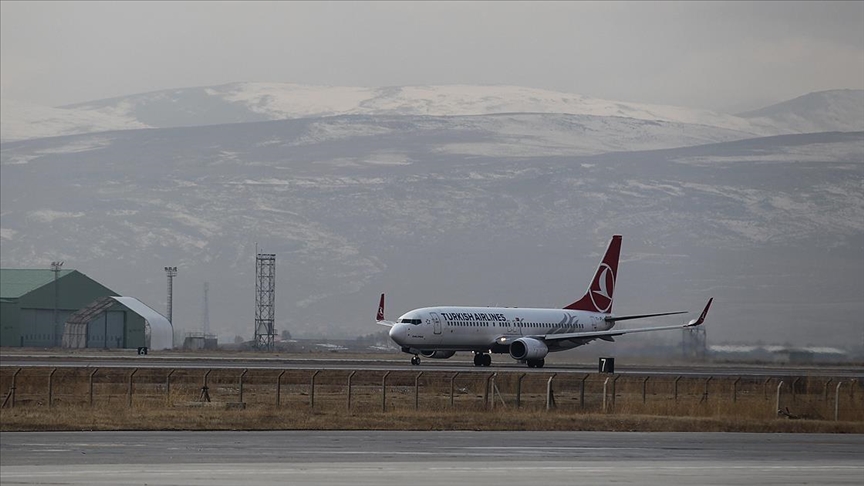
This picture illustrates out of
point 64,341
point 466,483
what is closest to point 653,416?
point 466,483

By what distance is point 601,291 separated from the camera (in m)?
102

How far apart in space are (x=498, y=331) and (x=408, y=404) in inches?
1405

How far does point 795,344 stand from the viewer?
98.1 meters

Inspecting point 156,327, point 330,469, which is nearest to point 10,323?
point 156,327

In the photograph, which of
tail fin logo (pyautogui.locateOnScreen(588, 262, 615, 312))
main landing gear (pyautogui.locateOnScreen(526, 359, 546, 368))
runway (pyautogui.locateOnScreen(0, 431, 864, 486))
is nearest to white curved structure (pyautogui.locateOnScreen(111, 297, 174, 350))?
tail fin logo (pyautogui.locateOnScreen(588, 262, 615, 312))

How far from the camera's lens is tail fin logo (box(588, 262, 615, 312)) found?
10112cm

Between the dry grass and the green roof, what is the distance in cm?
7185

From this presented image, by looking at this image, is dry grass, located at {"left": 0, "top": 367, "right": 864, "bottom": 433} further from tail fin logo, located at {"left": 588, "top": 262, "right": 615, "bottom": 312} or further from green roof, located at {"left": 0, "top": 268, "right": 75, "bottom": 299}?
green roof, located at {"left": 0, "top": 268, "right": 75, "bottom": 299}

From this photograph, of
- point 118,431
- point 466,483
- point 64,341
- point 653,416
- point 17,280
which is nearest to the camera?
point 466,483

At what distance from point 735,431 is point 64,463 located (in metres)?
22.1

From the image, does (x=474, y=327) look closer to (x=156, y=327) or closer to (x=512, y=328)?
(x=512, y=328)

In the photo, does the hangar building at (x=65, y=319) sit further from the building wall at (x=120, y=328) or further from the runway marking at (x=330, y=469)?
the runway marking at (x=330, y=469)

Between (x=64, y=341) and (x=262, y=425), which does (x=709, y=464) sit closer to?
(x=262, y=425)

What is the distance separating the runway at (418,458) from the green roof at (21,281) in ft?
344
